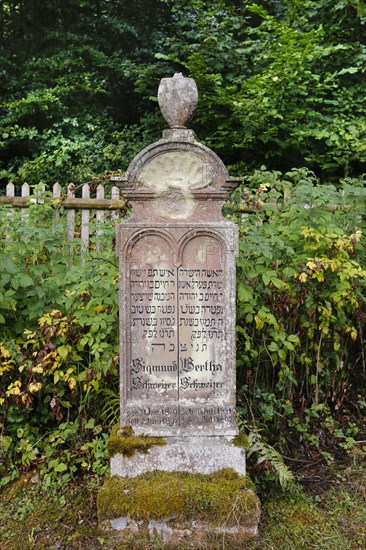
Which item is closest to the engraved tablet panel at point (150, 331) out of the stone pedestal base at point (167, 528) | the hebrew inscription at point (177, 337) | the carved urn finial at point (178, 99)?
the hebrew inscription at point (177, 337)

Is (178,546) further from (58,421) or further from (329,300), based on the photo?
(329,300)

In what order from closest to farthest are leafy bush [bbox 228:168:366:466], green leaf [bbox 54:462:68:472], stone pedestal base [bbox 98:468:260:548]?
stone pedestal base [bbox 98:468:260:548] < green leaf [bbox 54:462:68:472] < leafy bush [bbox 228:168:366:466]

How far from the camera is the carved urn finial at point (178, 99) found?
2.92 m

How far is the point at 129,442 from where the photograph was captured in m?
2.95

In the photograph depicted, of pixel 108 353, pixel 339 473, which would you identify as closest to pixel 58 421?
pixel 108 353

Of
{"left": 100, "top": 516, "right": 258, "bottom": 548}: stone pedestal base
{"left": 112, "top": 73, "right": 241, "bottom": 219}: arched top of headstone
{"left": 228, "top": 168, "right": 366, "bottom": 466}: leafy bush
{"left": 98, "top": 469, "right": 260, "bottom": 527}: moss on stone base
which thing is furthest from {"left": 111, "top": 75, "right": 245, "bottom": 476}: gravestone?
{"left": 228, "top": 168, "right": 366, "bottom": 466}: leafy bush

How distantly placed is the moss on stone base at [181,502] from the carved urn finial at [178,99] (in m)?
2.20

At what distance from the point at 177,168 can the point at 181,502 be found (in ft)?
6.52

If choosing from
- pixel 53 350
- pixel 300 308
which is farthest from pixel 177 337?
pixel 300 308

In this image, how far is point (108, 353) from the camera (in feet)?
10.8

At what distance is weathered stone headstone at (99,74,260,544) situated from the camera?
2.93m

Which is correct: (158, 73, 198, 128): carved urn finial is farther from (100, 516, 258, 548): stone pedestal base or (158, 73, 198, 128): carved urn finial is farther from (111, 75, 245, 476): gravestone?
(100, 516, 258, 548): stone pedestal base

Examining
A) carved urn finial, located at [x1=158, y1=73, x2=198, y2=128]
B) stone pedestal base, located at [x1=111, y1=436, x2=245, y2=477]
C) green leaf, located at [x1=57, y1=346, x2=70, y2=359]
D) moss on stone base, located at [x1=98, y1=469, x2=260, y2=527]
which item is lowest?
moss on stone base, located at [x1=98, y1=469, x2=260, y2=527]

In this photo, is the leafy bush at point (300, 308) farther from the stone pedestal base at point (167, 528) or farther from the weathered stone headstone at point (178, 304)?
the stone pedestal base at point (167, 528)
